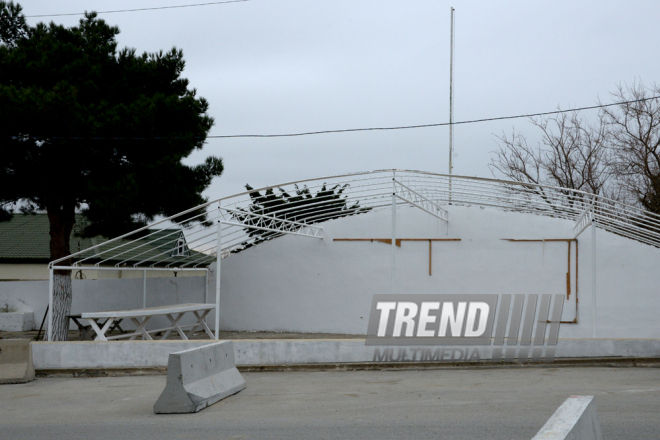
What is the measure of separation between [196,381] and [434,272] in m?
11.4

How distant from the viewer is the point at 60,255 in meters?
15.9

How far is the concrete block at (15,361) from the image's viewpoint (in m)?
10.7

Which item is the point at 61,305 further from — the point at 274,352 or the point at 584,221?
the point at 584,221

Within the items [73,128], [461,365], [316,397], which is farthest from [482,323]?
[73,128]

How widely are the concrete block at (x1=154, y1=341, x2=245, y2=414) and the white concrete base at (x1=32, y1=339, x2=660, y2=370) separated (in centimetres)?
226

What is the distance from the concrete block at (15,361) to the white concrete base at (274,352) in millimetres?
536

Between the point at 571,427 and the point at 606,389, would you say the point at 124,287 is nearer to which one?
the point at 606,389

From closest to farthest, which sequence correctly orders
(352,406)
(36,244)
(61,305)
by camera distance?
(352,406) → (61,305) → (36,244)

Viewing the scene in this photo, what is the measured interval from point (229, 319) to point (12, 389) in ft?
34.4

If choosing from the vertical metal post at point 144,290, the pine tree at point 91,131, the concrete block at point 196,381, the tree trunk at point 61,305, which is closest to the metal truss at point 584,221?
the concrete block at point 196,381

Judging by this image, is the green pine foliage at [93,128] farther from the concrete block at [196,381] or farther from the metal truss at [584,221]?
the metal truss at [584,221]

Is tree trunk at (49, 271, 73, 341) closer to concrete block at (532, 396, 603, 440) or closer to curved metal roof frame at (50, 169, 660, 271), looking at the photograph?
curved metal roof frame at (50, 169, 660, 271)

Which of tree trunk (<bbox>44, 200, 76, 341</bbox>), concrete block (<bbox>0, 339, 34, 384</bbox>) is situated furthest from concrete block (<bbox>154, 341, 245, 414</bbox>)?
tree trunk (<bbox>44, 200, 76, 341</bbox>)

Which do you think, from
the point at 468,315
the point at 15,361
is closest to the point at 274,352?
the point at 15,361
